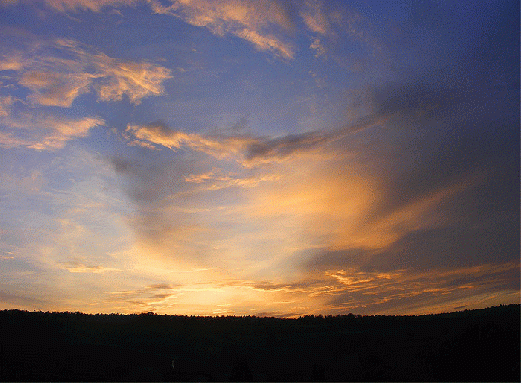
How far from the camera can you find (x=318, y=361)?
38219 mm

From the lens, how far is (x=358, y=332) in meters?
51.5

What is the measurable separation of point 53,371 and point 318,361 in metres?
24.2

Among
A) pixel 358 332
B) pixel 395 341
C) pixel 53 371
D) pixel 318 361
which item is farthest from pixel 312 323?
pixel 53 371

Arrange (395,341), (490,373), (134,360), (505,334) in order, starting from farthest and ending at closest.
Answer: (395,341)
(134,360)
(505,334)
(490,373)

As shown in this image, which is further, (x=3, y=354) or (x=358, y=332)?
(x=358, y=332)

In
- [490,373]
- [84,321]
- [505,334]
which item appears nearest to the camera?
[490,373]

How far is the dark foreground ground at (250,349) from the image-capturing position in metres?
33.3

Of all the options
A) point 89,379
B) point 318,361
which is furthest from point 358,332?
point 89,379

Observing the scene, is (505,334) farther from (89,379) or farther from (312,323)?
(89,379)

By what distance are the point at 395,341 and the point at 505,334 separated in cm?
1105

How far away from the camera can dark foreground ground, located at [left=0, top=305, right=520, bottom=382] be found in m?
33.3

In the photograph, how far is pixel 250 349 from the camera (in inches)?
1718

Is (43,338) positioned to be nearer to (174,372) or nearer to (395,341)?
(174,372)

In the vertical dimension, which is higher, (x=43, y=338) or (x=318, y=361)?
(x=43, y=338)
